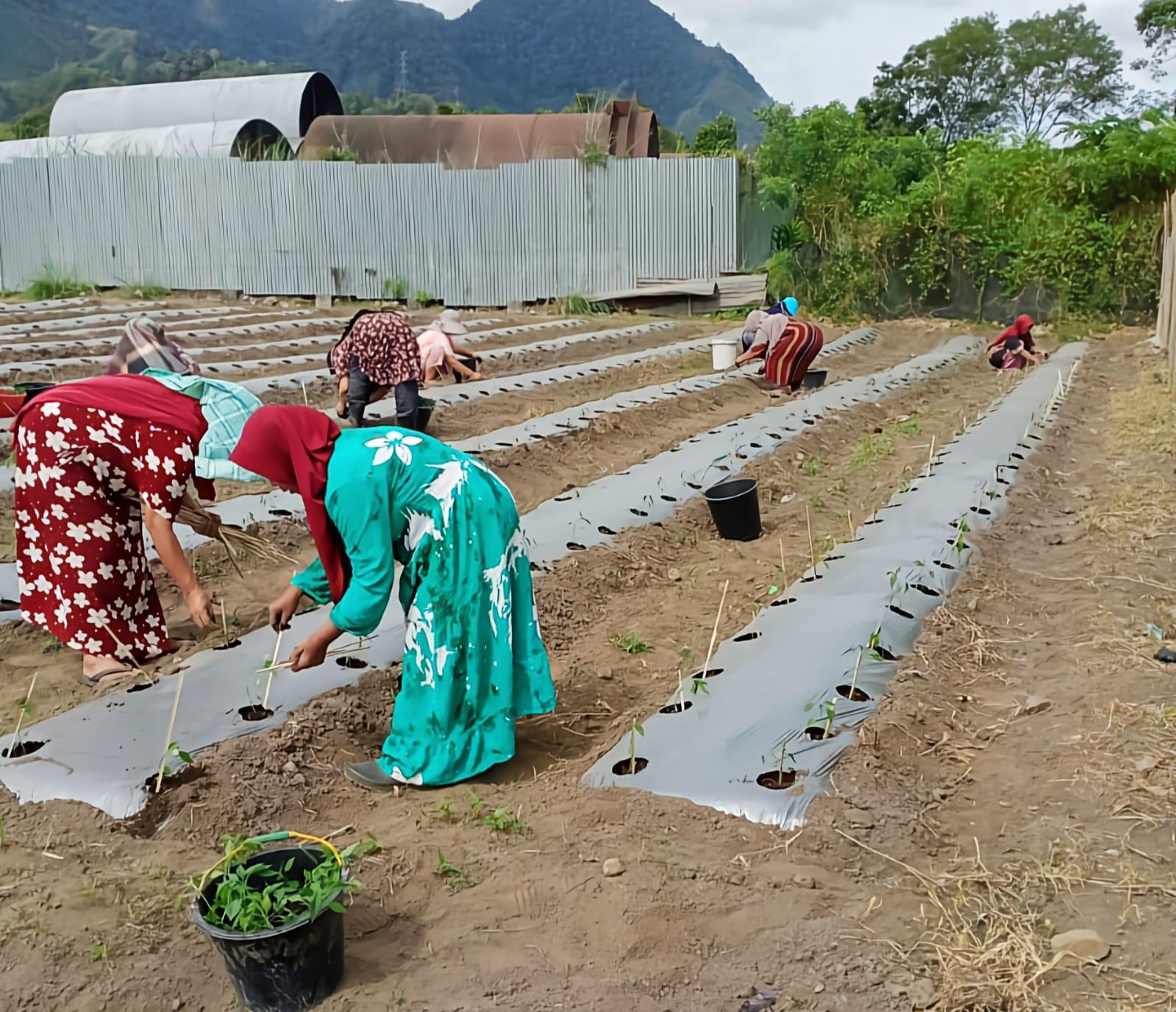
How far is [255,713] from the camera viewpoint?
308cm

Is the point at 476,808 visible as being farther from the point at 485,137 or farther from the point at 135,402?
the point at 485,137

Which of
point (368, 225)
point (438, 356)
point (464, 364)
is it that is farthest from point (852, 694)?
point (368, 225)

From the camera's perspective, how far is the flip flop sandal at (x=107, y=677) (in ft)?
11.3

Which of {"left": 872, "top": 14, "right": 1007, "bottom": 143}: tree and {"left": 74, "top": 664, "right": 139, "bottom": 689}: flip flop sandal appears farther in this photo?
{"left": 872, "top": 14, "right": 1007, "bottom": 143}: tree

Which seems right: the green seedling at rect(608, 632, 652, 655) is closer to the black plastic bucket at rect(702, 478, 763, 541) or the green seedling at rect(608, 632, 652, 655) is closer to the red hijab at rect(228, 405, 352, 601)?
the black plastic bucket at rect(702, 478, 763, 541)

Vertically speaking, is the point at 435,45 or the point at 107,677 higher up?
the point at 435,45

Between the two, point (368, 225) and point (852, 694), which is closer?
point (852, 694)

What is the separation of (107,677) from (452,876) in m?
1.63

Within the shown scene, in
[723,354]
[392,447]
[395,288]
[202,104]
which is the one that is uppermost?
[202,104]

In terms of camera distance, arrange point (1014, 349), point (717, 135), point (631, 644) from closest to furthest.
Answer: point (631, 644), point (1014, 349), point (717, 135)

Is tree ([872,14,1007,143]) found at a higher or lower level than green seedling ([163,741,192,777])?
higher

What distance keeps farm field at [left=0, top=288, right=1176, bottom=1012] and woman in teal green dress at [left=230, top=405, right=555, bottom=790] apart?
0.55 feet

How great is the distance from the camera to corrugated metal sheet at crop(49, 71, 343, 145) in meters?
21.9

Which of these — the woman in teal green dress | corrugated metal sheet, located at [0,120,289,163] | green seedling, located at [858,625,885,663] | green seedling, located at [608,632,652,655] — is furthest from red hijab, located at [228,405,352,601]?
corrugated metal sheet, located at [0,120,289,163]
